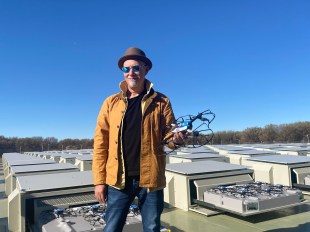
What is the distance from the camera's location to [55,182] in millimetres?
4980

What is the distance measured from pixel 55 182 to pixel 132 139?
295cm

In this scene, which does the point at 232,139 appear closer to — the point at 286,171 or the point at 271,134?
the point at 271,134

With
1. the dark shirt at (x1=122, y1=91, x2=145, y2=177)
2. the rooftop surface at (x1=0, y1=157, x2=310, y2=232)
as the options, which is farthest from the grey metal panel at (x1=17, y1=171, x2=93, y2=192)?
the dark shirt at (x1=122, y1=91, x2=145, y2=177)

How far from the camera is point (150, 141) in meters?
2.55

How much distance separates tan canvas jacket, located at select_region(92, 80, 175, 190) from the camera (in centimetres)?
252

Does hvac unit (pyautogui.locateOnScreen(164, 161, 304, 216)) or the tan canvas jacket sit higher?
the tan canvas jacket

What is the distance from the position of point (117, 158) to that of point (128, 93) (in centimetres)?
65

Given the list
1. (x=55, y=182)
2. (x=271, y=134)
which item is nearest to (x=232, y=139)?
(x=271, y=134)

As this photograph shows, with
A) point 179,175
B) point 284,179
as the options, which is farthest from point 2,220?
point 284,179

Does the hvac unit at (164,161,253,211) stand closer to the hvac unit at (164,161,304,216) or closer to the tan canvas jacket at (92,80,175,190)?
the hvac unit at (164,161,304,216)

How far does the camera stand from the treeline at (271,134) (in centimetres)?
4475

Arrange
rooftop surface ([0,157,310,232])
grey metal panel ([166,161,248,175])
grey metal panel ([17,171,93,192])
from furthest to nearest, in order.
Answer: grey metal panel ([166,161,248,175]) → rooftop surface ([0,157,310,232]) → grey metal panel ([17,171,93,192])

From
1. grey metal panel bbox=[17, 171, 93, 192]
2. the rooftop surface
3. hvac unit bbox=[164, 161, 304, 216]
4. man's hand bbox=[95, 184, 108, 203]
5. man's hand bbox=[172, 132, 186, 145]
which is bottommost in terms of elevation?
the rooftop surface

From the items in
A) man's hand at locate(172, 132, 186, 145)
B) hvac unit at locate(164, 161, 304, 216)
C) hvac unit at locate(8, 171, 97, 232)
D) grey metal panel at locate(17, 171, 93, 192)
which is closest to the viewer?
man's hand at locate(172, 132, 186, 145)
